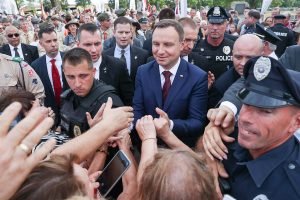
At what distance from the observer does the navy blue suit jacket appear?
2.87 m

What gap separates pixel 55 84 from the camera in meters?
4.66

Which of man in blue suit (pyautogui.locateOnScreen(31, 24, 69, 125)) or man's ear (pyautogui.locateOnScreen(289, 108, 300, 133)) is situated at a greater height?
man's ear (pyautogui.locateOnScreen(289, 108, 300, 133))

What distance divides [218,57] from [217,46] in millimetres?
232

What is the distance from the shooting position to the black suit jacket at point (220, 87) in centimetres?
318

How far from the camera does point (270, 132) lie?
1.71 meters

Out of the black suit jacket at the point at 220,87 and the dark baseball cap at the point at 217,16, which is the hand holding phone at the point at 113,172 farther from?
the dark baseball cap at the point at 217,16

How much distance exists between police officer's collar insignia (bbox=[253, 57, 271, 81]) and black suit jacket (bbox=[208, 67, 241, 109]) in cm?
132

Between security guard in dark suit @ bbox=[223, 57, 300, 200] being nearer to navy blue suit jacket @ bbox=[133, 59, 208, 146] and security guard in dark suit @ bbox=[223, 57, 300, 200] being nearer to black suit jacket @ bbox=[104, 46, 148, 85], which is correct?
navy blue suit jacket @ bbox=[133, 59, 208, 146]

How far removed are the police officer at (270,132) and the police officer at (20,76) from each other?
123 inches

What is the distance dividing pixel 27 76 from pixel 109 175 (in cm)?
273

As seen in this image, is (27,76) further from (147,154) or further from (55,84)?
(147,154)

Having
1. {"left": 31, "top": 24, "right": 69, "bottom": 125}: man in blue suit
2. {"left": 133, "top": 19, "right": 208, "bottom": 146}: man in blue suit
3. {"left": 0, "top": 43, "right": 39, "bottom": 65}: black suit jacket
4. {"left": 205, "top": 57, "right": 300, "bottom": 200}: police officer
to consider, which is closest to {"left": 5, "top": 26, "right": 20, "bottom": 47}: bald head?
{"left": 0, "top": 43, "right": 39, "bottom": 65}: black suit jacket

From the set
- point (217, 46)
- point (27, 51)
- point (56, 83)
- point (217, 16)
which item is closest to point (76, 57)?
point (56, 83)

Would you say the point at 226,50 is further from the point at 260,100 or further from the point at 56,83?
the point at 260,100
